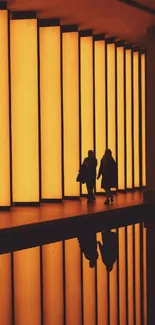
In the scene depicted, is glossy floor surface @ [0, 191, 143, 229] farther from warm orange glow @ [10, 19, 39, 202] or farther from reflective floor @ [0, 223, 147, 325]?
reflective floor @ [0, 223, 147, 325]

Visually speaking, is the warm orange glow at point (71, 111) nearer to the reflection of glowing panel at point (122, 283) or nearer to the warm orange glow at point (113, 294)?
the reflection of glowing panel at point (122, 283)

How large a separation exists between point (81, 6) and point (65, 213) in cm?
513

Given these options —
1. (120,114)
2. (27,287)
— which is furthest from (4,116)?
(27,287)

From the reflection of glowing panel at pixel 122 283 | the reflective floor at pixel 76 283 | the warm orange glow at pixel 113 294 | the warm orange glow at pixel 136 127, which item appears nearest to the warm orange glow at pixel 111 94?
the warm orange glow at pixel 136 127

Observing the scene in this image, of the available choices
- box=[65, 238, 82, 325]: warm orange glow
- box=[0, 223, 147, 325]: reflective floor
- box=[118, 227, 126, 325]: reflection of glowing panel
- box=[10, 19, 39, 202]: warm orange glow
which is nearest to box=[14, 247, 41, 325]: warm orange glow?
box=[0, 223, 147, 325]: reflective floor

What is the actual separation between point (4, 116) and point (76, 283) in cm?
688

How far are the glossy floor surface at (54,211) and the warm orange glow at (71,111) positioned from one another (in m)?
0.73

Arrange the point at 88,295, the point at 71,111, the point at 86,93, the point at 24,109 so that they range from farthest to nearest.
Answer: the point at 86,93 → the point at 71,111 → the point at 24,109 → the point at 88,295

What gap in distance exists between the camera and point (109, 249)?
1014 cm

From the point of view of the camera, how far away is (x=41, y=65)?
1595 cm

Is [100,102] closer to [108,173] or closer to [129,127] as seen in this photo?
[129,127]

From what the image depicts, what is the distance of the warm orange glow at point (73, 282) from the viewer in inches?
269

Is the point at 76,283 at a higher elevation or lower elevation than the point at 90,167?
lower

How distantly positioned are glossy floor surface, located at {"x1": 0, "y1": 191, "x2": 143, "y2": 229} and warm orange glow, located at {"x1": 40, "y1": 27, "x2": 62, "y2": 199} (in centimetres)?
72
